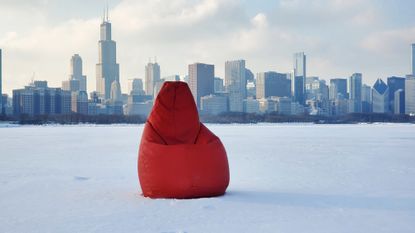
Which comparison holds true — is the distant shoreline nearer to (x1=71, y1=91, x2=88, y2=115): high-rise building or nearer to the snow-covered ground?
(x1=71, y1=91, x2=88, y2=115): high-rise building

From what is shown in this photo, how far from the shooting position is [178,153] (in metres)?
7.67

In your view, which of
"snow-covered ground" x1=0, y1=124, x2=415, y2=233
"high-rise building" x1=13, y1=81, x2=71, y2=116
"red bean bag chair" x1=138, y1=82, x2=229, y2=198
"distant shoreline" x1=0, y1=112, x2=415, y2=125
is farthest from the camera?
"high-rise building" x1=13, y1=81, x2=71, y2=116

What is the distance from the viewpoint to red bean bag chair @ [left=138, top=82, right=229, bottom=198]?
301 inches

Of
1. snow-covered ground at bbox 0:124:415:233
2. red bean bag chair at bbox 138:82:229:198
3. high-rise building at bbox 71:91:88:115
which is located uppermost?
high-rise building at bbox 71:91:88:115

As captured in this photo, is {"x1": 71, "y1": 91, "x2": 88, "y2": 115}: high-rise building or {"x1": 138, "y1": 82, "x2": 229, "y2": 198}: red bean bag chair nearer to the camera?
{"x1": 138, "y1": 82, "x2": 229, "y2": 198}: red bean bag chair

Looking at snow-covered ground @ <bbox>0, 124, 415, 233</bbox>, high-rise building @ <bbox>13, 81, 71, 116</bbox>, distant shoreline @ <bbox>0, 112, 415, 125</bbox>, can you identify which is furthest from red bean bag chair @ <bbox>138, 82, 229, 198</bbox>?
high-rise building @ <bbox>13, 81, 71, 116</bbox>

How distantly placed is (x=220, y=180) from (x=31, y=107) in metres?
157

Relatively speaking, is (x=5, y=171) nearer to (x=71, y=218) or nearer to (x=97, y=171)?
(x=97, y=171)

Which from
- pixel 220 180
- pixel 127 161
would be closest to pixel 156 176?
pixel 220 180

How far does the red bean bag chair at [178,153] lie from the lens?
764 centimetres

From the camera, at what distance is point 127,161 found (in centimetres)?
1489

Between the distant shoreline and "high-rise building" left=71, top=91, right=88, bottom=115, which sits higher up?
"high-rise building" left=71, top=91, right=88, bottom=115

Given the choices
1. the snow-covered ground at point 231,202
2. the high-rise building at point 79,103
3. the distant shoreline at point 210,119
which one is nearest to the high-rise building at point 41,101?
the high-rise building at point 79,103

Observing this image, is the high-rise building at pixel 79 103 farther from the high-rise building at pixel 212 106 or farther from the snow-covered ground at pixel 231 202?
the snow-covered ground at pixel 231 202
